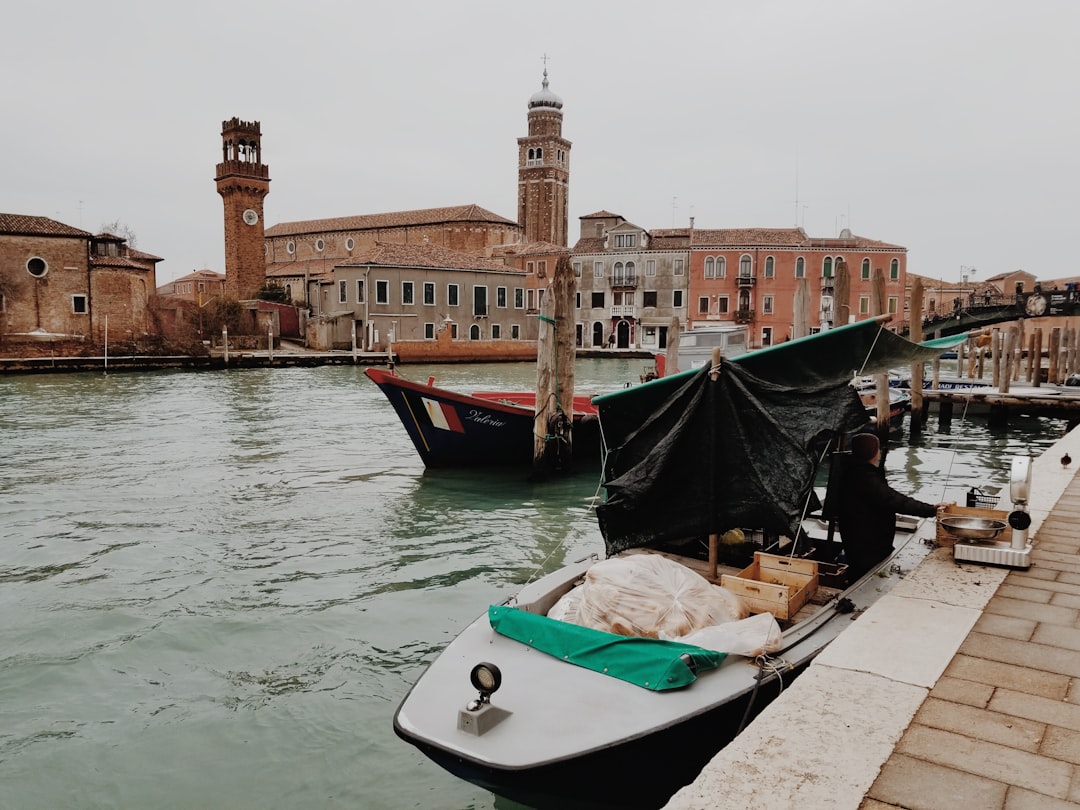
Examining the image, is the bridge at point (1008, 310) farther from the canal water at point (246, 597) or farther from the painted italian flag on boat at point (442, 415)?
the painted italian flag on boat at point (442, 415)

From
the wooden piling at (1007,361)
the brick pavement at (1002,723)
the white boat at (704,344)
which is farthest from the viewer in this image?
the white boat at (704,344)

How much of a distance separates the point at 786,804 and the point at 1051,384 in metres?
22.6

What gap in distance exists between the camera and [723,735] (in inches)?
138

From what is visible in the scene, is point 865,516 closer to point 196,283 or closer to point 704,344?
point 704,344

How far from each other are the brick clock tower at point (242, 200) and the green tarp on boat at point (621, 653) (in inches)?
2043

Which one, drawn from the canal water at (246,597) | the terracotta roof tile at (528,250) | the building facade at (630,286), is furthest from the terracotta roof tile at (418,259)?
the canal water at (246,597)

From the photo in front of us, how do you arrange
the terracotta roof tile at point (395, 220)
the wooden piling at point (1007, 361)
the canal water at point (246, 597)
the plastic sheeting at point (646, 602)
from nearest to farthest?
the plastic sheeting at point (646, 602)
the canal water at point (246, 597)
the wooden piling at point (1007, 361)
the terracotta roof tile at point (395, 220)

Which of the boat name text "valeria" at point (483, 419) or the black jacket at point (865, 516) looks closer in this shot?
the black jacket at point (865, 516)

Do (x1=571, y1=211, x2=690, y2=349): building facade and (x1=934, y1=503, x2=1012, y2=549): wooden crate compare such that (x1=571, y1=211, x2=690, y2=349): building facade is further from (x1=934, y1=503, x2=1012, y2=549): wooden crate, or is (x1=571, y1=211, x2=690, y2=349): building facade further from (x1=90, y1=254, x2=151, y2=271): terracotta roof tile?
(x1=934, y1=503, x2=1012, y2=549): wooden crate

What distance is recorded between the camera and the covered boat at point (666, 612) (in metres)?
3.30

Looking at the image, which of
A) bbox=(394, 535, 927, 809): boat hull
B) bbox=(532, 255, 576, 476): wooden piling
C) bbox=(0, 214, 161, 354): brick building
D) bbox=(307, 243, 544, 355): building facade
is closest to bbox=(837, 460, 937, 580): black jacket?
bbox=(394, 535, 927, 809): boat hull

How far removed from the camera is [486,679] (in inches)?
132

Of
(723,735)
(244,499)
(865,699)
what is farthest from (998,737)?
(244,499)

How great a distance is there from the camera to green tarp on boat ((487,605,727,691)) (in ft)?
11.6
